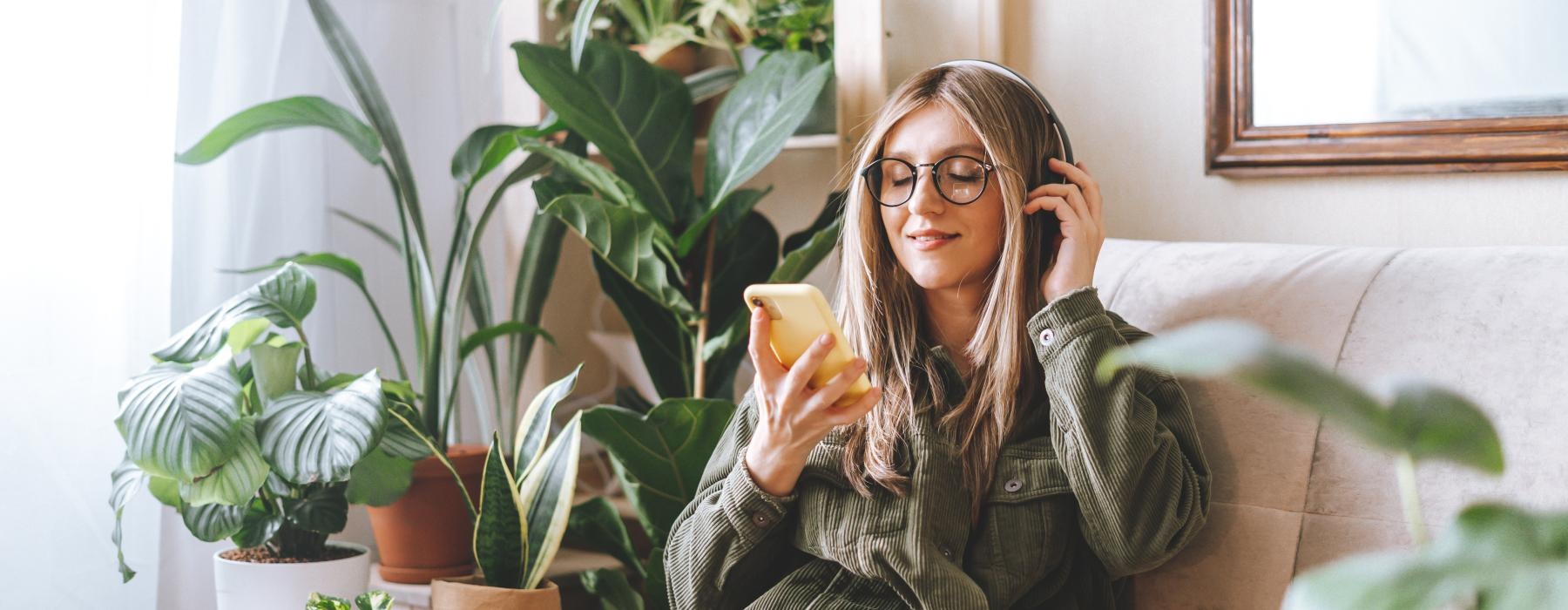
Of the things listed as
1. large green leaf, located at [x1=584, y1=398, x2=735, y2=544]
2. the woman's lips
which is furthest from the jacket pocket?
large green leaf, located at [x1=584, y1=398, x2=735, y2=544]

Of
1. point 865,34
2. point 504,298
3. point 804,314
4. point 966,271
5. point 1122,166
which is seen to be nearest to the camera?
point 804,314

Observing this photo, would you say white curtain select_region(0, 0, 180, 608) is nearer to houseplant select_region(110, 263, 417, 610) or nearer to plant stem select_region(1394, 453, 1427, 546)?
houseplant select_region(110, 263, 417, 610)

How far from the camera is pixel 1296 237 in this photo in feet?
4.89

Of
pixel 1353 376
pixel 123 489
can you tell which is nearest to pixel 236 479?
pixel 123 489

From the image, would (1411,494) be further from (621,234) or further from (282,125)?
(282,125)

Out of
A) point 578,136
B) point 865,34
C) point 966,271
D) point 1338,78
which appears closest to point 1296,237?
point 1338,78

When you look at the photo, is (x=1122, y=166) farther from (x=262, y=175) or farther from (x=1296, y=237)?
(x=262, y=175)

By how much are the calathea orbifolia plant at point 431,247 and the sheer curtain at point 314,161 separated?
0.23 feet

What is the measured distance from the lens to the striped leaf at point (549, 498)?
58.5 inches

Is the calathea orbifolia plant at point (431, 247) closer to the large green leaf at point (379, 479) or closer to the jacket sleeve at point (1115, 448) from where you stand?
the large green leaf at point (379, 479)

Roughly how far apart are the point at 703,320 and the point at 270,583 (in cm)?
67

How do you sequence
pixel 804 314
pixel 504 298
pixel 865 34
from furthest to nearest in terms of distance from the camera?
1. pixel 504 298
2. pixel 865 34
3. pixel 804 314

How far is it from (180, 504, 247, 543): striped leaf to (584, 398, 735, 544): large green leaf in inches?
16.7

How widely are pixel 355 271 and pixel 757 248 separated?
0.59 m
